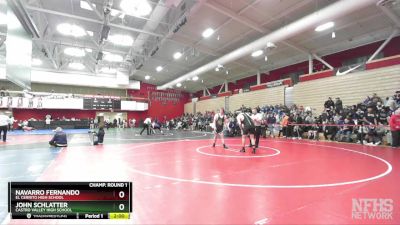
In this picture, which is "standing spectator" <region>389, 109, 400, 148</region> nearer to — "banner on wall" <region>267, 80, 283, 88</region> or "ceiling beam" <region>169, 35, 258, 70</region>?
"banner on wall" <region>267, 80, 283, 88</region>

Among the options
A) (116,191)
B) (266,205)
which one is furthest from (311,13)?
(116,191)

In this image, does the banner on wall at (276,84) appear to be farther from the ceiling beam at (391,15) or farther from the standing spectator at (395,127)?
the standing spectator at (395,127)

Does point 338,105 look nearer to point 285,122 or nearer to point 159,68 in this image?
point 285,122

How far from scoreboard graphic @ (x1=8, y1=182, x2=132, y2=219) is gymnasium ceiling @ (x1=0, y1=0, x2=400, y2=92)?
414 inches

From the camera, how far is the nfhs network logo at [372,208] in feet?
9.70

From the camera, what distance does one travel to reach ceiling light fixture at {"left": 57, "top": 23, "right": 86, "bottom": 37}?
54.7ft

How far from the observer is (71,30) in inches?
680

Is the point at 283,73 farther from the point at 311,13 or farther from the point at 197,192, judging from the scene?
the point at 197,192

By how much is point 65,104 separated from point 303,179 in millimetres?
32003

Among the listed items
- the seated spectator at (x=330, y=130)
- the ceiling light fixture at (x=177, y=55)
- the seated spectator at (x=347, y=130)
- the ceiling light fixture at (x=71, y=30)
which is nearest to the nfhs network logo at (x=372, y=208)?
the seated spectator at (x=347, y=130)

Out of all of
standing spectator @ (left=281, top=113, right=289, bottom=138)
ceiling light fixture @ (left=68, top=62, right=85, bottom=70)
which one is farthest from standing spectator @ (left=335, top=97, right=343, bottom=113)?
ceiling light fixture @ (left=68, top=62, right=85, bottom=70)

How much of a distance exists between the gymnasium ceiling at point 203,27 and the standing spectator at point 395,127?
5.46 metres

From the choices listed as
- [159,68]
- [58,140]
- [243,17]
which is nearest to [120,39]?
[159,68]

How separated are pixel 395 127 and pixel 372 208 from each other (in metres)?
9.03
